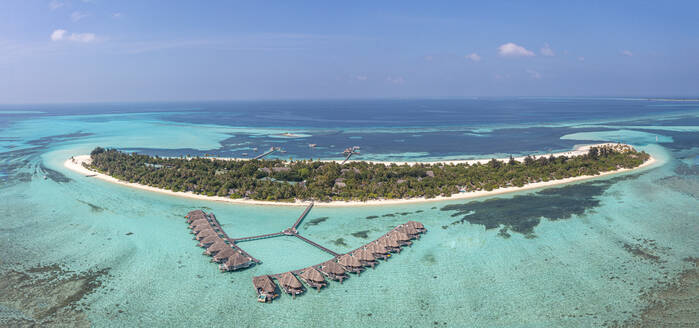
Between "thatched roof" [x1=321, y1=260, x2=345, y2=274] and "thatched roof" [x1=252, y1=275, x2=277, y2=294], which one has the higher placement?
"thatched roof" [x1=321, y1=260, x2=345, y2=274]

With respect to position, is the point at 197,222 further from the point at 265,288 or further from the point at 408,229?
the point at 408,229

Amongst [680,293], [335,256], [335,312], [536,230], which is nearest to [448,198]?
[536,230]

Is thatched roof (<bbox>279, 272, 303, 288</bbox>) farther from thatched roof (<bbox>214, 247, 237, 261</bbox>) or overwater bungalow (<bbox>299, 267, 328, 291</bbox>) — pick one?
thatched roof (<bbox>214, 247, 237, 261</bbox>)

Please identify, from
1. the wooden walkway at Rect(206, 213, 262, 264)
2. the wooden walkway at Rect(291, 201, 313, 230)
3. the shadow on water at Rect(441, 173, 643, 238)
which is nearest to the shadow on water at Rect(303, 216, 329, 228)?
the wooden walkway at Rect(291, 201, 313, 230)

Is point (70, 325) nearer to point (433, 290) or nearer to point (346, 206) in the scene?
point (433, 290)

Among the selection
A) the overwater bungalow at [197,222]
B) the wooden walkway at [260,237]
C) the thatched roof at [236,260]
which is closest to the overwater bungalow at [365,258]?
the thatched roof at [236,260]
